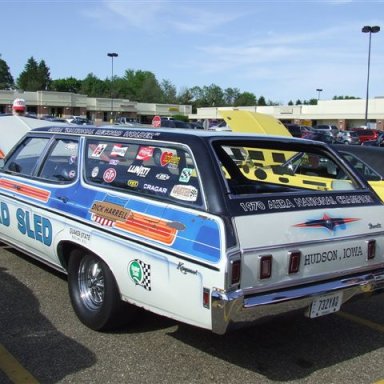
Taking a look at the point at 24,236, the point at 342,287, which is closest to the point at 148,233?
the point at 342,287

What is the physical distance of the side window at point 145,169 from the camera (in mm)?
3828

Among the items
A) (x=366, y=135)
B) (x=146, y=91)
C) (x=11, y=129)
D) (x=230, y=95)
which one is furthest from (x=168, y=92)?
(x=11, y=129)

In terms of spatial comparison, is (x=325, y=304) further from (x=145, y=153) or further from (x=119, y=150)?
(x=119, y=150)

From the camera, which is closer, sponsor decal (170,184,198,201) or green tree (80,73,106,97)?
sponsor decal (170,184,198,201)

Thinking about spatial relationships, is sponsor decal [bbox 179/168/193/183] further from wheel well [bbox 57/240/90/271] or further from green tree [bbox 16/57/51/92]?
green tree [bbox 16/57/51/92]

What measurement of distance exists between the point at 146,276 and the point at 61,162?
1904 mm

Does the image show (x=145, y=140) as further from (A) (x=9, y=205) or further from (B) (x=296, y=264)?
(A) (x=9, y=205)

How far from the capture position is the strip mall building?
254ft

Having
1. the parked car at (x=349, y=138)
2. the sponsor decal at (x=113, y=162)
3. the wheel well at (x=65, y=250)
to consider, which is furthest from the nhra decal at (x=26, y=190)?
the parked car at (x=349, y=138)

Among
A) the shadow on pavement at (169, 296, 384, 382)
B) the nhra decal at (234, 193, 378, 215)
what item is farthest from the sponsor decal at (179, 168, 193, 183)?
the shadow on pavement at (169, 296, 384, 382)

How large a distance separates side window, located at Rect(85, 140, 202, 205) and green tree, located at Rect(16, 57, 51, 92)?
137354 mm

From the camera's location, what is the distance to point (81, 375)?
3.61m

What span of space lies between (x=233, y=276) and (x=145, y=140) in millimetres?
1495

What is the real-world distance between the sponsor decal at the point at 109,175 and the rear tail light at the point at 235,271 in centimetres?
153
